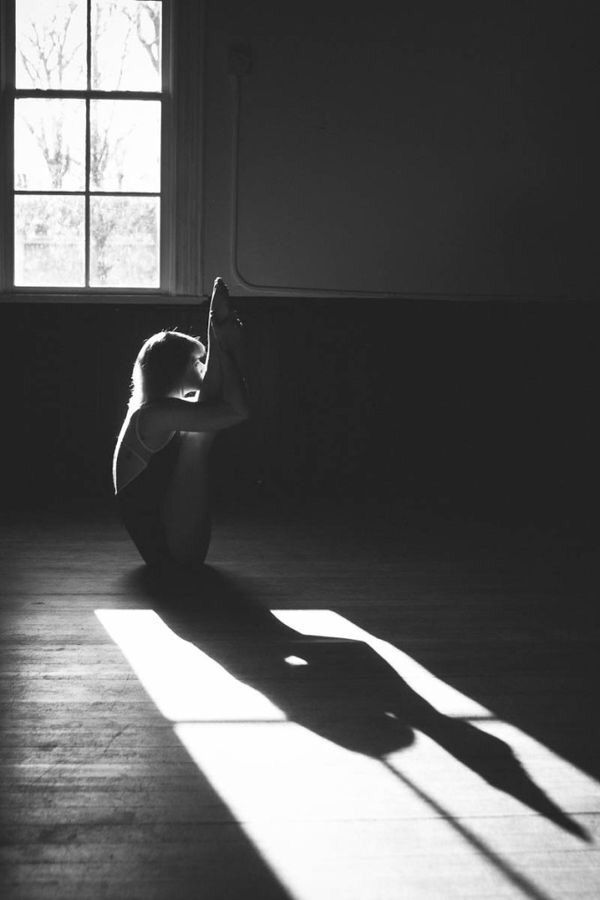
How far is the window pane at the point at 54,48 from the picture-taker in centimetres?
491

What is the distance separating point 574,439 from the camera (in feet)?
15.8

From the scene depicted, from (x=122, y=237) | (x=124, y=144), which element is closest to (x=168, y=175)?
(x=124, y=144)

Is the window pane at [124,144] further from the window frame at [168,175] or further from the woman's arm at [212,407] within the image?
the woman's arm at [212,407]

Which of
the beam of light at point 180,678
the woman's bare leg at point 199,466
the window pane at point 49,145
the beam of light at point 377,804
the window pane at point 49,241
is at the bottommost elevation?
the beam of light at point 180,678

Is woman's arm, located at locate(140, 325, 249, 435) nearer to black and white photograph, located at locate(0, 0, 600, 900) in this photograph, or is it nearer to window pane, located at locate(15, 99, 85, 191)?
black and white photograph, located at locate(0, 0, 600, 900)

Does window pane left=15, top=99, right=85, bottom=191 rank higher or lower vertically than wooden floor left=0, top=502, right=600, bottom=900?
higher

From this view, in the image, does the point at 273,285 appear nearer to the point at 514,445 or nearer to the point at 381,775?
the point at 514,445

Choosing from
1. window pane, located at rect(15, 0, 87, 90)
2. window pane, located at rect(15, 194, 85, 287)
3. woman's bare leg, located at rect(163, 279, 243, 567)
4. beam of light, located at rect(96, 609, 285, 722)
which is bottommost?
beam of light, located at rect(96, 609, 285, 722)

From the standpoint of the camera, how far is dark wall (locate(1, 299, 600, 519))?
479 centimetres

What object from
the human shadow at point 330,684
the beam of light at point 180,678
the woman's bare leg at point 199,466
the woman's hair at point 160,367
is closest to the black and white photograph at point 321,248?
the woman's bare leg at point 199,466

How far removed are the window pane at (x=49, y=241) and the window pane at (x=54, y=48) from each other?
602 mm

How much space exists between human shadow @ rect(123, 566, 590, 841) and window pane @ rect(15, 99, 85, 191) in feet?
9.68

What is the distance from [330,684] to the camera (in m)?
1.96

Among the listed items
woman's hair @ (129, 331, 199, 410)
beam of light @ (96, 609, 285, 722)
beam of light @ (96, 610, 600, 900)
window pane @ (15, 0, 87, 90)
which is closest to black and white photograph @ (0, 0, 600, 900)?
window pane @ (15, 0, 87, 90)
